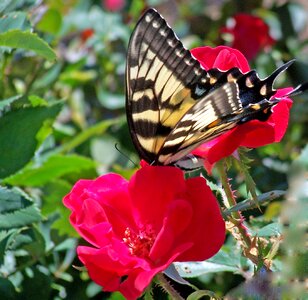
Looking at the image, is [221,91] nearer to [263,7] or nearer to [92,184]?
[92,184]

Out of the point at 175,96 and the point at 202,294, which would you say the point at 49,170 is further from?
the point at 202,294

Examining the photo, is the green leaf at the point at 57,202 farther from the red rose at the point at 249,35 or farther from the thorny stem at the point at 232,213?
the red rose at the point at 249,35

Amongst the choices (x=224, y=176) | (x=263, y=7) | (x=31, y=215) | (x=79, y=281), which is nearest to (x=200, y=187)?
(x=224, y=176)

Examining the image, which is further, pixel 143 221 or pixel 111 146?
pixel 111 146

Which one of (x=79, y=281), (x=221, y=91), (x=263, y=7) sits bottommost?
(x=79, y=281)

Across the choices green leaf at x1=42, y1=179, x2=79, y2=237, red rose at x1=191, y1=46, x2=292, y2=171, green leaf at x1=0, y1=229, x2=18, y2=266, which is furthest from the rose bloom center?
green leaf at x1=42, y1=179, x2=79, y2=237

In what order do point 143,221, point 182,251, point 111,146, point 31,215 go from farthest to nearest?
point 111,146 < point 31,215 < point 143,221 < point 182,251

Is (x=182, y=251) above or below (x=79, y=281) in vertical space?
above

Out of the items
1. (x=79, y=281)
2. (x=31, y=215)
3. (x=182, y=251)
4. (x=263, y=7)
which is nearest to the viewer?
(x=182, y=251)

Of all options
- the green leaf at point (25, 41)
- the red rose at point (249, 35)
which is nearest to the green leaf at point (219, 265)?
the green leaf at point (25, 41)
